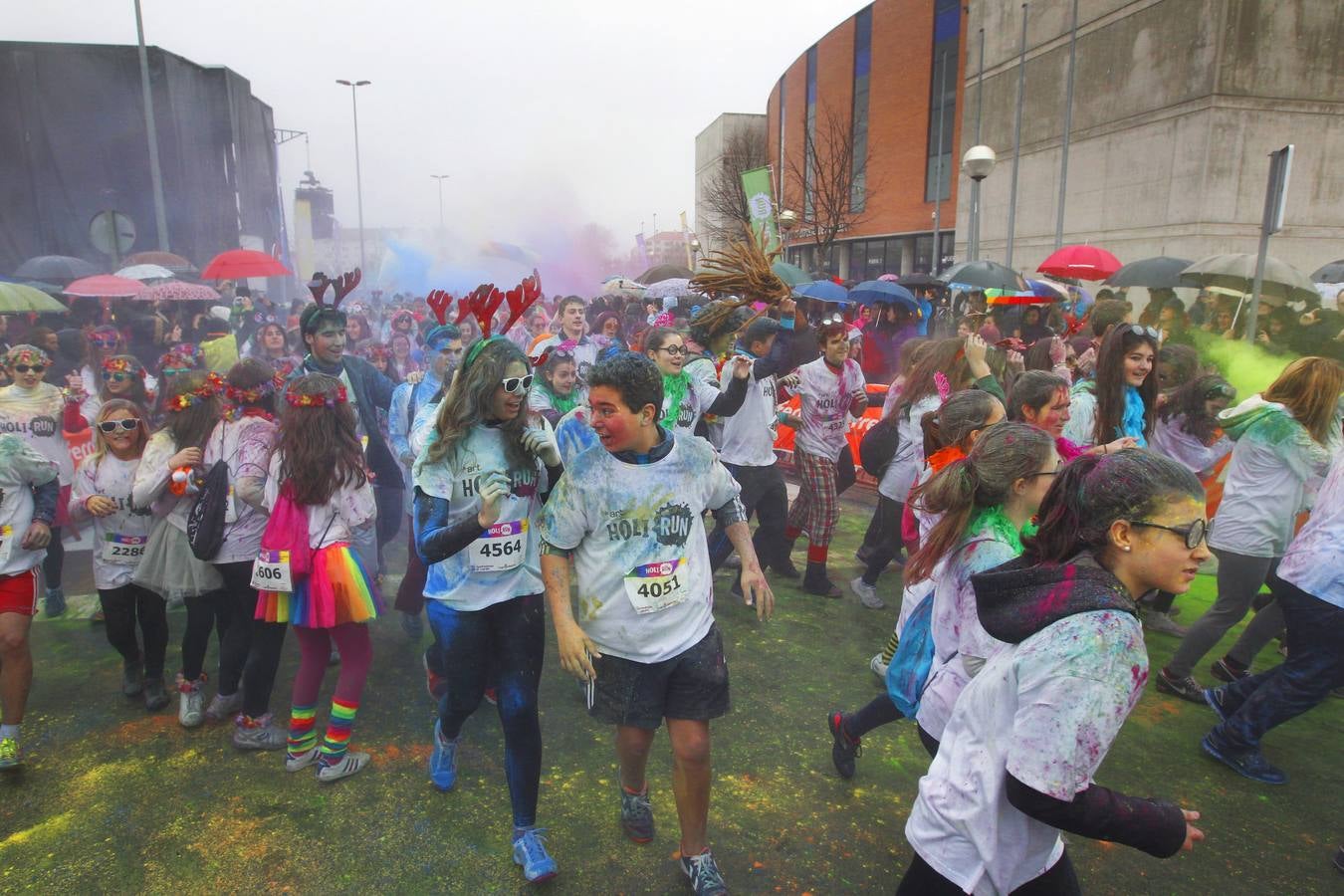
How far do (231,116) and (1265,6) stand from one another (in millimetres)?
33663

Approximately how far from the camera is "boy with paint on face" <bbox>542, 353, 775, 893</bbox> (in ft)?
9.04

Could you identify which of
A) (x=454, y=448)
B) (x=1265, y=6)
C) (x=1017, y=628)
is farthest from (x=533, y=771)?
(x=1265, y=6)

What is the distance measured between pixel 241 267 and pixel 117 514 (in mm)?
9182

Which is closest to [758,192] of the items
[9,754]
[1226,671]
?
[1226,671]

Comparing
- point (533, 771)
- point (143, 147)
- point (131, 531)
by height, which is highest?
point (143, 147)

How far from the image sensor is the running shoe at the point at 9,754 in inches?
142

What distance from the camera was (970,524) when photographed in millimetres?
2580

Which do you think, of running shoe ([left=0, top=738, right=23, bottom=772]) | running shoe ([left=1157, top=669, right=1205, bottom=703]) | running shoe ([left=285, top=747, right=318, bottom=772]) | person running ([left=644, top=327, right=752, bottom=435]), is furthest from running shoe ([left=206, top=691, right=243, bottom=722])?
running shoe ([left=1157, top=669, right=1205, bottom=703])

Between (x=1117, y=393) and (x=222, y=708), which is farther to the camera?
(x=1117, y=393)

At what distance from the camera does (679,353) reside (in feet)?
16.5

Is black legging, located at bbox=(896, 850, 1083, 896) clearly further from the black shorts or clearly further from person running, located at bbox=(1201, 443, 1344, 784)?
person running, located at bbox=(1201, 443, 1344, 784)

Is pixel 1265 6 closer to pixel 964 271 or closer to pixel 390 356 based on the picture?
pixel 964 271

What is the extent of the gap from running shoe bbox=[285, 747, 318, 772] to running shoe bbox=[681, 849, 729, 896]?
6.08 feet

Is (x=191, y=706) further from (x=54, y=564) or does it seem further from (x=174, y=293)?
(x=174, y=293)
